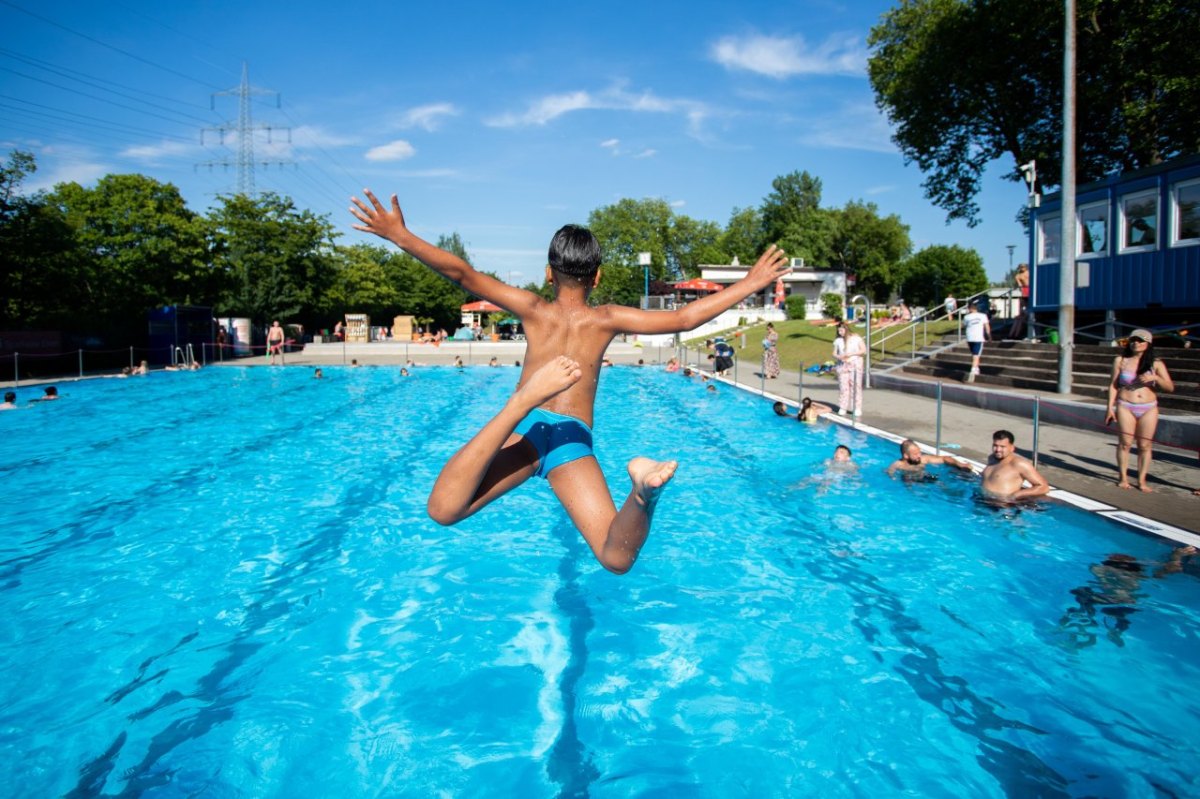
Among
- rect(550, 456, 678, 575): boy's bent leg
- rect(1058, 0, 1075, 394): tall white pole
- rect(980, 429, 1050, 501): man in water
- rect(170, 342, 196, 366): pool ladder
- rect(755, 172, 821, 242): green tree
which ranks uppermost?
rect(755, 172, 821, 242): green tree

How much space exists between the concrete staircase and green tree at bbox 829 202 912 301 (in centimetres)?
5930

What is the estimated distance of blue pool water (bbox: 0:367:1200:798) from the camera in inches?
166

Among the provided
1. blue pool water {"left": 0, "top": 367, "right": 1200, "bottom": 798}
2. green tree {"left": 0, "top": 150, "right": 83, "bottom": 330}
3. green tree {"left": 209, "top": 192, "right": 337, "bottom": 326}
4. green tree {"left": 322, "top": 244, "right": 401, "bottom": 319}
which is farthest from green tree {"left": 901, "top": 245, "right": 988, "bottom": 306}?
blue pool water {"left": 0, "top": 367, "right": 1200, "bottom": 798}

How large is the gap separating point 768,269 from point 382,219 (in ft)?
6.81

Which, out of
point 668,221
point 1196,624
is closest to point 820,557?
point 1196,624

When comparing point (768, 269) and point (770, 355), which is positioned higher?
point (768, 269)

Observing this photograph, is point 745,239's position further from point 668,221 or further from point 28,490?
point 28,490

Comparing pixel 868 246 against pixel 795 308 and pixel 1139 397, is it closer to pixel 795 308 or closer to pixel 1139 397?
pixel 795 308

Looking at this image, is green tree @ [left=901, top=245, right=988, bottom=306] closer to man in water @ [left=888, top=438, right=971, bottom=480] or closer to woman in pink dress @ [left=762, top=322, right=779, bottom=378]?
woman in pink dress @ [left=762, top=322, right=779, bottom=378]

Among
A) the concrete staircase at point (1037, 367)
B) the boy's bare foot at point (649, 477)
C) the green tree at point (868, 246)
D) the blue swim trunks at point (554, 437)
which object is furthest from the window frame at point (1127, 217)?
the green tree at point (868, 246)

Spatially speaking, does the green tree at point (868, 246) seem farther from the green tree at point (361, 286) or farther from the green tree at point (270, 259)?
the green tree at point (270, 259)

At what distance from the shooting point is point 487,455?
2.84 meters

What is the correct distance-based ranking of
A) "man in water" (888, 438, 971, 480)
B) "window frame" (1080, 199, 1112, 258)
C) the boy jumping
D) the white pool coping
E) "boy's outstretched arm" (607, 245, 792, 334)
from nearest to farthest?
the boy jumping, "boy's outstretched arm" (607, 245, 792, 334), the white pool coping, "man in water" (888, 438, 971, 480), "window frame" (1080, 199, 1112, 258)

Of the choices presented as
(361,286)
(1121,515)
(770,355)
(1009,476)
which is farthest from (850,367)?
(361,286)
